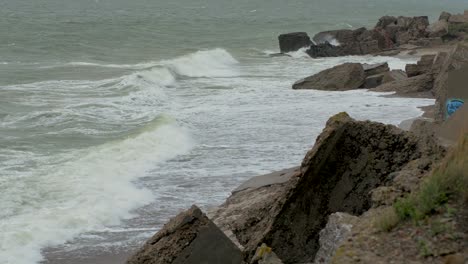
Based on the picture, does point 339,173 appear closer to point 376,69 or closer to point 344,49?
point 376,69

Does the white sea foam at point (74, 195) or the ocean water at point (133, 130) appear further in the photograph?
the ocean water at point (133, 130)

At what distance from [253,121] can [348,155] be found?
575 inches

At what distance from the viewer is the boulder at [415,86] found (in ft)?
80.9

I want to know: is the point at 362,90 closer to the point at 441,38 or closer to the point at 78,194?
the point at 78,194

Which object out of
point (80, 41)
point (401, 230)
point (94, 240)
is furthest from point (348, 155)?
point (80, 41)

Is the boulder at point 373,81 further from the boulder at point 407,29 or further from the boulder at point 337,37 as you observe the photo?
the boulder at point 407,29

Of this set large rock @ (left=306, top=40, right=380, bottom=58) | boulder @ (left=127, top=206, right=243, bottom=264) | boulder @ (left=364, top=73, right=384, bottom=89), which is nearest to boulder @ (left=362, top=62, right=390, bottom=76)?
boulder @ (left=364, top=73, right=384, bottom=89)

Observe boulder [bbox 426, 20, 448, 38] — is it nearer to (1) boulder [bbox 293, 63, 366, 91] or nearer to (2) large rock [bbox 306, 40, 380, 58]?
Answer: (2) large rock [bbox 306, 40, 380, 58]

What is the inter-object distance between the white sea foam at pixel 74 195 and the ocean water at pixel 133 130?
0.02 m

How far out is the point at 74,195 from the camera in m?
14.0

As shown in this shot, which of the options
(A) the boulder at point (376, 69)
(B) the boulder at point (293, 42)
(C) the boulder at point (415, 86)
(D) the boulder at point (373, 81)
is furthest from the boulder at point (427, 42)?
(C) the boulder at point (415, 86)

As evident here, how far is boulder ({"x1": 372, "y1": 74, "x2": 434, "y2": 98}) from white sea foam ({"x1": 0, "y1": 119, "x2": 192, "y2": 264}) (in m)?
8.83

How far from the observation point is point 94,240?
38.5 ft

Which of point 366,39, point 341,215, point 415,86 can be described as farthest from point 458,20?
point 341,215
